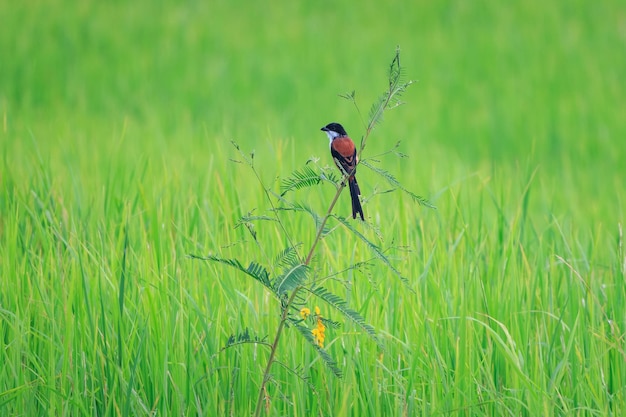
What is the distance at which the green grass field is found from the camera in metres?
2.43

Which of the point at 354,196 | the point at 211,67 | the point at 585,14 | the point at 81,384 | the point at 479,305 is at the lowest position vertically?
the point at 81,384

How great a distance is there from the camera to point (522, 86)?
775 centimetres

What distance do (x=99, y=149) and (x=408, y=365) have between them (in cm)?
321

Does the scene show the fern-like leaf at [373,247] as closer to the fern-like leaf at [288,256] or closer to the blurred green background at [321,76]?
the fern-like leaf at [288,256]

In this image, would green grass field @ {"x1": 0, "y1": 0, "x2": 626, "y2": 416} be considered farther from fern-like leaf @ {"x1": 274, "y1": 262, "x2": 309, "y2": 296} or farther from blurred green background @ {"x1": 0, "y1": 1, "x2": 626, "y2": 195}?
fern-like leaf @ {"x1": 274, "y1": 262, "x2": 309, "y2": 296}

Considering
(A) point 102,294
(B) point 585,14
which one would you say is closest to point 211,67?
(B) point 585,14

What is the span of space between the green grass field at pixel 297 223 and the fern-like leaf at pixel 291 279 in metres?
0.22

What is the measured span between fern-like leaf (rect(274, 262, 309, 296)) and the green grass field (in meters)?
0.22

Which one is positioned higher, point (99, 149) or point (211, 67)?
point (211, 67)

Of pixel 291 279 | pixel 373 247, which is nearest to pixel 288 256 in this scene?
pixel 291 279

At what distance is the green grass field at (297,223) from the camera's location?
2.43 m

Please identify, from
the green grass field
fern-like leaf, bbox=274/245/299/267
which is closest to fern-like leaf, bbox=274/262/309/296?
fern-like leaf, bbox=274/245/299/267

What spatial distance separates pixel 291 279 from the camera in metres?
1.85

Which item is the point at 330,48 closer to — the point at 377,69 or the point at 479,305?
the point at 377,69
